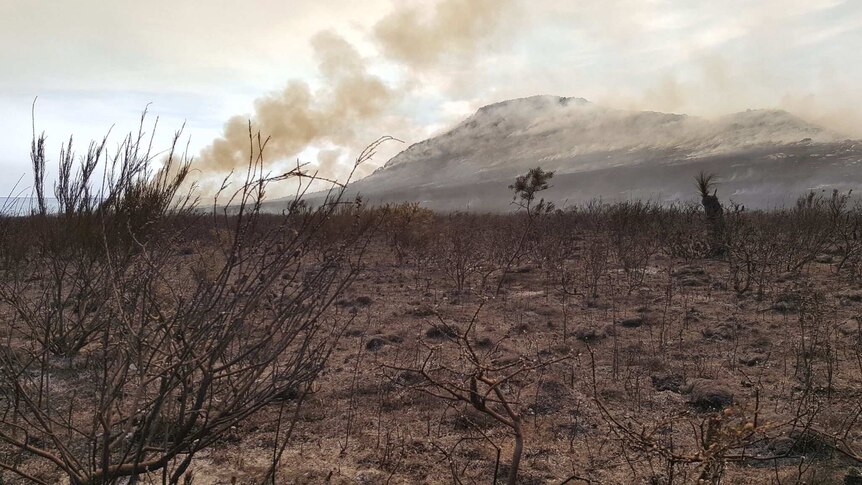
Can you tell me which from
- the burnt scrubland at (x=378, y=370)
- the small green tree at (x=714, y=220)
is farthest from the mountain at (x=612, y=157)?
the burnt scrubland at (x=378, y=370)

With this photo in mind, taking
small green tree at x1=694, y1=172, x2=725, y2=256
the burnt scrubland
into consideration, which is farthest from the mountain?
the burnt scrubland

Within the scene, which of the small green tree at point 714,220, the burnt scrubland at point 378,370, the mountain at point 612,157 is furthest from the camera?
the mountain at point 612,157

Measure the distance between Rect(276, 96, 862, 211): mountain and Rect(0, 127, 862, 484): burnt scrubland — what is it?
2295cm

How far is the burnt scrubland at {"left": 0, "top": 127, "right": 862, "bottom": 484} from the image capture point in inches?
72.4

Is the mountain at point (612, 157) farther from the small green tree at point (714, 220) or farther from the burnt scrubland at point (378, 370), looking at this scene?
the burnt scrubland at point (378, 370)

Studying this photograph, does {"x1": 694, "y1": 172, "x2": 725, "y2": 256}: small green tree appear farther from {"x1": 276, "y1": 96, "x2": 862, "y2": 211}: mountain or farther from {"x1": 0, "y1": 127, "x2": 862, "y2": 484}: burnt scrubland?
{"x1": 276, "y1": 96, "x2": 862, "y2": 211}: mountain

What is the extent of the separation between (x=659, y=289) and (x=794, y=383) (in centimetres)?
353

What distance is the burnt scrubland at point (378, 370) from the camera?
184 cm

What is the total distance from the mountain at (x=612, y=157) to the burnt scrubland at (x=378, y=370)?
22953 millimetres

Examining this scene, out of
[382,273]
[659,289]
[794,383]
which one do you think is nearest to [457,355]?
[794,383]

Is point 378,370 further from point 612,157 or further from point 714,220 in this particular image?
point 612,157

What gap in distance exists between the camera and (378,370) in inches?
170

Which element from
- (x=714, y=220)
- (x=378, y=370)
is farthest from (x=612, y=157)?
(x=378, y=370)

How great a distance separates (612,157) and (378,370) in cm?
7332
